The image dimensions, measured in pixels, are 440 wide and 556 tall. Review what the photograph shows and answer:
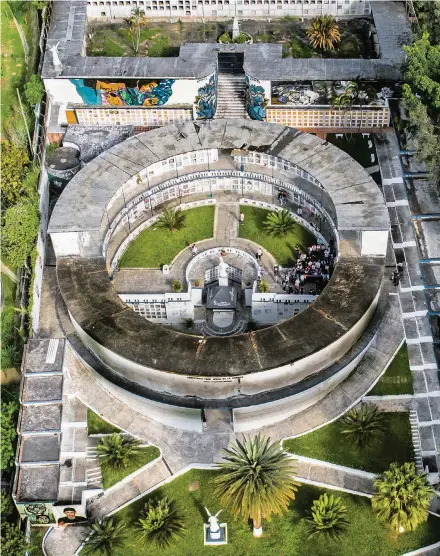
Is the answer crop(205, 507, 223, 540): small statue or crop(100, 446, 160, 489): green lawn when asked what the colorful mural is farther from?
crop(205, 507, 223, 540): small statue

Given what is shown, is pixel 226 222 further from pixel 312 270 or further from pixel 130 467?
pixel 130 467

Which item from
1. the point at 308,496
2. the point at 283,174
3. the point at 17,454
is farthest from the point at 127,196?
the point at 308,496

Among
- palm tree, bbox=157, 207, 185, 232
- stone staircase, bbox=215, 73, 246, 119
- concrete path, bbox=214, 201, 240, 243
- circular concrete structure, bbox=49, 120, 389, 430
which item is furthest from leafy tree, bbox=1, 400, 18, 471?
stone staircase, bbox=215, 73, 246, 119

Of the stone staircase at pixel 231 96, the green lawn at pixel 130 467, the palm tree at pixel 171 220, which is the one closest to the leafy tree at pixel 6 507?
the green lawn at pixel 130 467

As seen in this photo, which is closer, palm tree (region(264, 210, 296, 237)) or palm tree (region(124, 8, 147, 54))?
palm tree (region(264, 210, 296, 237))

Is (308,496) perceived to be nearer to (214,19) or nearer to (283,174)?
(283,174)

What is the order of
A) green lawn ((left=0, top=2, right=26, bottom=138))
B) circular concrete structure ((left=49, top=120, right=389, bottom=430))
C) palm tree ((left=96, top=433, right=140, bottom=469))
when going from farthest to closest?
green lawn ((left=0, top=2, right=26, bottom=138)) → circular concrete structure ((left=49, top=120, right=389, bottom=430)) → palm tree ((left=96, top=433, right=140, bottom=469))
